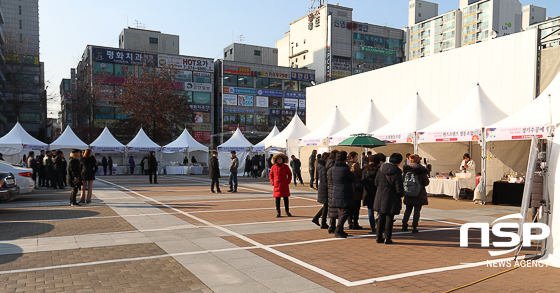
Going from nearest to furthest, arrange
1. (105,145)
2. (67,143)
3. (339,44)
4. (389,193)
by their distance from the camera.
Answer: (389,193) < (67,143) < (105,145) < (339,44)

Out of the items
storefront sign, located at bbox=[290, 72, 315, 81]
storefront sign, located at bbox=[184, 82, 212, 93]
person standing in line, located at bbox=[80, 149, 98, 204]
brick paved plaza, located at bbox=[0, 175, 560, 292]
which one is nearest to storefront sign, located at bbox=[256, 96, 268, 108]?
storefront sign, located at bbox=[290, 72, 315, 81]

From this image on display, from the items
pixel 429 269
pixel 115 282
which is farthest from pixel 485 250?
pixel 115 282

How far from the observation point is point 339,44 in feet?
230

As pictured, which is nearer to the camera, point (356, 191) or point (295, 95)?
point (356, 191)

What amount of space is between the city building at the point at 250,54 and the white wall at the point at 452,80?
1966 inches

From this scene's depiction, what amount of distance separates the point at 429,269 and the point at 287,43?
78556mm

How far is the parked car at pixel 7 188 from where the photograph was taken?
11180mm

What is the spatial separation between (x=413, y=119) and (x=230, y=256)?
44.1ft

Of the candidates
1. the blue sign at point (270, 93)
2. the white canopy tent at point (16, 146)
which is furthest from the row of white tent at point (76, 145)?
the blue sign at point (270, 93)

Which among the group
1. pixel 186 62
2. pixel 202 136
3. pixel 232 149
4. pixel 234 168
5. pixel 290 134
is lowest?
pixel 234 168

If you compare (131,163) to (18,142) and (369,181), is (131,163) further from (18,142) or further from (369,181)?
(369,181)

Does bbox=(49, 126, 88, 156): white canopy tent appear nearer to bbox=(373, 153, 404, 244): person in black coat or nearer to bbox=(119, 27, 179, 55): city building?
bbox=(373, 153, 404, 244): person in black coat

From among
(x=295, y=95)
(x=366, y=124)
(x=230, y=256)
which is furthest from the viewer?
(x=295, y=95)

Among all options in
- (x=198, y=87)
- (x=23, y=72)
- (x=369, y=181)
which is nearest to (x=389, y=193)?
(x=369, y=181)
